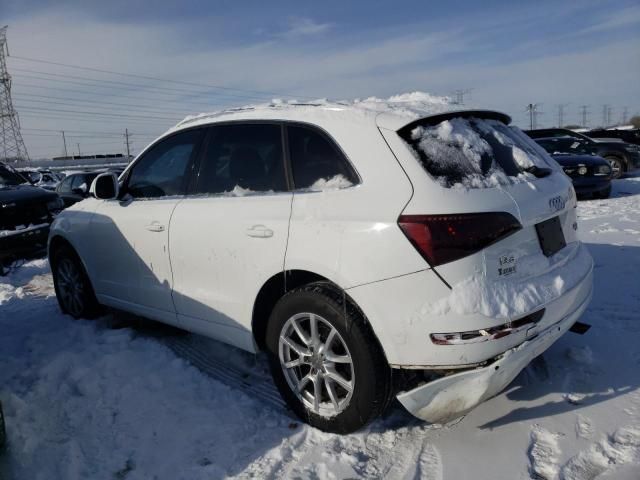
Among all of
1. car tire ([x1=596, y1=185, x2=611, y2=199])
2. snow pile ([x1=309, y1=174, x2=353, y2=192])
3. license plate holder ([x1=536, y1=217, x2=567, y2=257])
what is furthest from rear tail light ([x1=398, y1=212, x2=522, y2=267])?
car tire ([x1=596, y1=185, x2=611, y2=199])

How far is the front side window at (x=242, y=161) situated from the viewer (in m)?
3.26

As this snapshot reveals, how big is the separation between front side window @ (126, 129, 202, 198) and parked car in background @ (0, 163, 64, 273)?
3987mm

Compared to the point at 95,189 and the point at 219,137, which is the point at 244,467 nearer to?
the point at 219,137

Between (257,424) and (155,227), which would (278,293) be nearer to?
(257,424)

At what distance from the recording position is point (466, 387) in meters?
2.53

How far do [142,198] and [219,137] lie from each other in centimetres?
93

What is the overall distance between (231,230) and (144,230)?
1053mm

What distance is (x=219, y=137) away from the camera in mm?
3682

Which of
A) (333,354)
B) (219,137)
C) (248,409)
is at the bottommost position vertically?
(248,409)

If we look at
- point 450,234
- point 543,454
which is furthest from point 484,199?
point 543,454

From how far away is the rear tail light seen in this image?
96.7 inches

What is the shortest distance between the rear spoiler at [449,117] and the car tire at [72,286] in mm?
3436

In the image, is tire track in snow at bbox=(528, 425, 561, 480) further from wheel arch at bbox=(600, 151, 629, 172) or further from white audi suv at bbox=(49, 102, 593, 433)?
wheel arch at bbox=(600, 151, 629, 172)

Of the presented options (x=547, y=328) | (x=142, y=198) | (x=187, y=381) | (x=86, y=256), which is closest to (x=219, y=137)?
(x=142, y=198)
